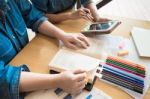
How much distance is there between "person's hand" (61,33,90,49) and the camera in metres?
0.79

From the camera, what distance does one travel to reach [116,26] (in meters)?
0.88

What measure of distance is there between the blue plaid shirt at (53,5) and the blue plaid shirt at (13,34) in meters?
0.07

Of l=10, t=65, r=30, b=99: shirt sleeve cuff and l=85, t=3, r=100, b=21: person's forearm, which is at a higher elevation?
l=85, t=3, r=100, b=21: person's forearm

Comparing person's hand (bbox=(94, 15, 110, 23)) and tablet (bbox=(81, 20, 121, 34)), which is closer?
tablet (bbox=(81, 20, 121, 34))

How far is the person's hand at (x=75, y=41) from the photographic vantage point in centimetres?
79

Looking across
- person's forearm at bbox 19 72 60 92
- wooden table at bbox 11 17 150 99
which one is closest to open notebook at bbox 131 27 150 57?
wooden table at bbox 11 17 150 99

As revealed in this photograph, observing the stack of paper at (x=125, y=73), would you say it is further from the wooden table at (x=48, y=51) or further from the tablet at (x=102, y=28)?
the tablet at (x=102, y=28)

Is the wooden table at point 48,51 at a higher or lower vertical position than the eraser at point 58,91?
higher

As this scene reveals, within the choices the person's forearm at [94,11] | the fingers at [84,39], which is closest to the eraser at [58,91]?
the fingers at [84,39]

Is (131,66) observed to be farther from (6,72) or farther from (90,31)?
(6,72)

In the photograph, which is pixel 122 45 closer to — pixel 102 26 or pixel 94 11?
pixel 102 26

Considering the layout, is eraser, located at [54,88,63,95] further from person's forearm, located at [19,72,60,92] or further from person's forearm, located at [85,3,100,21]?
person's forearm, located at [85,3,100,21]

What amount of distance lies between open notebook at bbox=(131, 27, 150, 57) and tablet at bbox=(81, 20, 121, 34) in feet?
0.32

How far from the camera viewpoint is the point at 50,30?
2.88 feet
